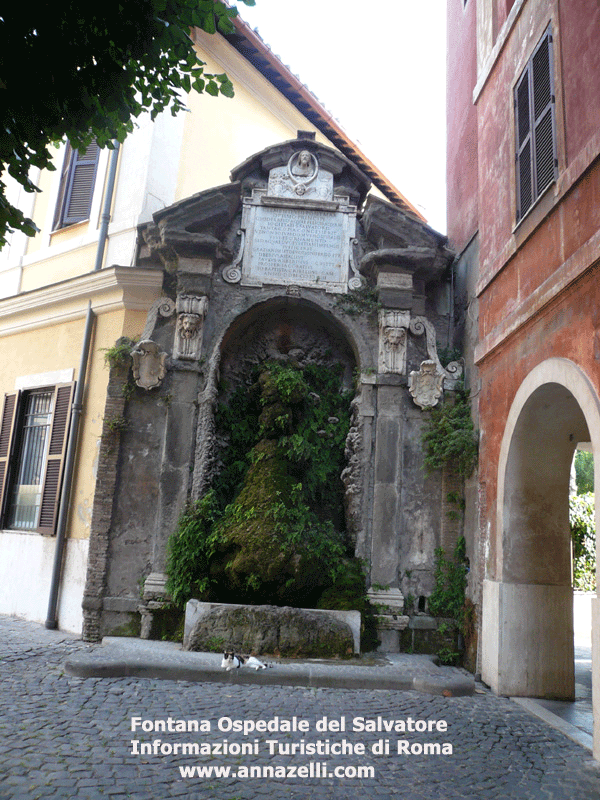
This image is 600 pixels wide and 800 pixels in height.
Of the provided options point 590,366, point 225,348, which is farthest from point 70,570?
point 590,366

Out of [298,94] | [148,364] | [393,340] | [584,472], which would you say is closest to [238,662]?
[148,364]

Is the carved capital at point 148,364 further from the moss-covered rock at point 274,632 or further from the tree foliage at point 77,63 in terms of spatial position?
the tree foliage at point 77,63

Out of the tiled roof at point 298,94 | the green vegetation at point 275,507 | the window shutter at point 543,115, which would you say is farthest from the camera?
the tiled roof at point 298,94

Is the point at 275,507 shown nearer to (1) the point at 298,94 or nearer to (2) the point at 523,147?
(2) the point at 523,147

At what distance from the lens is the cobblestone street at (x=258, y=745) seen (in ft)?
11.3

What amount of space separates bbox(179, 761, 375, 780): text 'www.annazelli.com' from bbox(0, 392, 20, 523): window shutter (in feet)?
21.3

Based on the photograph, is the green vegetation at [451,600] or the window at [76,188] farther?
the window at [76,188]

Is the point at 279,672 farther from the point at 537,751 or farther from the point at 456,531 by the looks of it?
the point at 456,531

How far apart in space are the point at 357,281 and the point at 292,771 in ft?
19.3

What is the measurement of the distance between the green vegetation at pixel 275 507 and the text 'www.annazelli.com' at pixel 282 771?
2788mm

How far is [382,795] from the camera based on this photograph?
3461 mm

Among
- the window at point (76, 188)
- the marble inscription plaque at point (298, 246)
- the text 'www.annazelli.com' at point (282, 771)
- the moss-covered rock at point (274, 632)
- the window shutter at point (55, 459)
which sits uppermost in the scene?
the window at point (76, 188)

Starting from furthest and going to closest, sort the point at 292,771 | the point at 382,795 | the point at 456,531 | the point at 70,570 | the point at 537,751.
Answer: the point at 70,570 → the point at 456,531 → the point at 537,751 → the point at 292,771 → the point at 382,795

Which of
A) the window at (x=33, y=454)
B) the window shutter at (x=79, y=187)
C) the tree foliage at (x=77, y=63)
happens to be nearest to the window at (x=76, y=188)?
the window shutter at (x=79, y=187)
